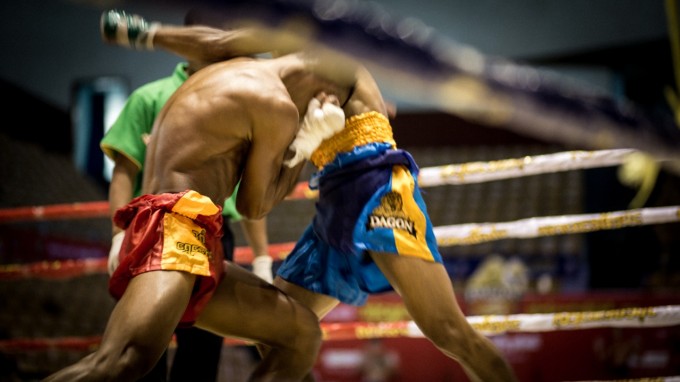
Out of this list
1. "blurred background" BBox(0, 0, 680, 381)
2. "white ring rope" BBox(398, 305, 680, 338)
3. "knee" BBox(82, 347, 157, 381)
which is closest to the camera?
"knee" BBox(82, 347, 157, 381)

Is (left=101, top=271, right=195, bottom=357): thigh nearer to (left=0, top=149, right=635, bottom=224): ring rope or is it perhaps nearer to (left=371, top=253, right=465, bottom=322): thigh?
(left=371, top=253, right=465, bottom=322): thigh

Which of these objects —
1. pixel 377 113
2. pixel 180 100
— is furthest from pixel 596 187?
pixel 180 100

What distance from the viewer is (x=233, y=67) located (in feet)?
5.31

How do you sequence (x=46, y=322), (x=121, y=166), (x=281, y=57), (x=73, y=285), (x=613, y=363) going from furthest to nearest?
1. (x=73, y=285)
2. (x=46, y=322)
3. (x=613, y=363)
4. (x=121, y=166)
5. (x=281, y=57)

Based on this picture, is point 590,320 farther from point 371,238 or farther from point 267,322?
point 267,322

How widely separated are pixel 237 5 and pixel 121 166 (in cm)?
159

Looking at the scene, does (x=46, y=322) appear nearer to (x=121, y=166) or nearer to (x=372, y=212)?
(x=121, y=166)

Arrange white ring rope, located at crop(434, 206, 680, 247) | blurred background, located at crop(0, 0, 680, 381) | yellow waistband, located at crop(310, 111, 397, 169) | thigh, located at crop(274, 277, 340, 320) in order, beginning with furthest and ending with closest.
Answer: blurred background, located at crop(0, 0, 680, 381), white ring rope, located at crop(434, 206, 680, 247), thigh, located at crop(274, 277, 340, 320), yellow waistband, located at crop(310, 111, 397, 169)

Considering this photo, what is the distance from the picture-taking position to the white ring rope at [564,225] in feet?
7.19

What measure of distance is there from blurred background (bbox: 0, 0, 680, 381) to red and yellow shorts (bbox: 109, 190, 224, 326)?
140cm

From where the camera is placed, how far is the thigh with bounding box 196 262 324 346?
1.63 m

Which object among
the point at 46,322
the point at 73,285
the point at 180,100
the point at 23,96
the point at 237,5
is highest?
the point at 237,5

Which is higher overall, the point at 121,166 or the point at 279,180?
the point at 279,180

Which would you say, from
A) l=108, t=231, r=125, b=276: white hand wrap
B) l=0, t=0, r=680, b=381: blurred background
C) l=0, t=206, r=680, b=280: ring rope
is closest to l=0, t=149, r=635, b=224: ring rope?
l=0, t=206, r=680, b=280: ring rope
